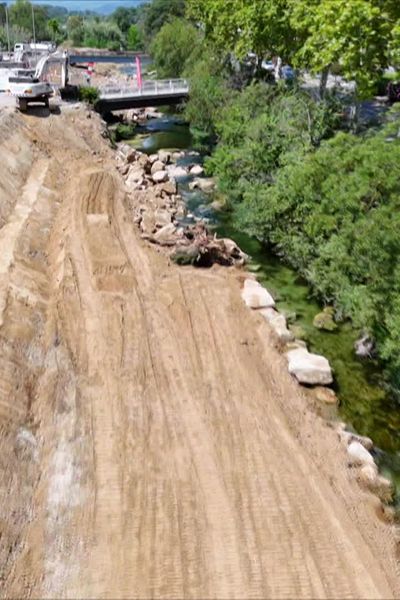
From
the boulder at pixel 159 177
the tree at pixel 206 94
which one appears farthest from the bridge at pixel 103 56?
the boulder at pixel 159 177

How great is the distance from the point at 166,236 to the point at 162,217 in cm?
291

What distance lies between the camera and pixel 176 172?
1475 inches

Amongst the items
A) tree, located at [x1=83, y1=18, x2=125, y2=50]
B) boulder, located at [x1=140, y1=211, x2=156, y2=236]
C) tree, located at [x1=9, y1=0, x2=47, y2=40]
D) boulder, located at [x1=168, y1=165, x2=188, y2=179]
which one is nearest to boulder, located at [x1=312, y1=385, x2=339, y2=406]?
boulder, located at [x1=140, y1=211, x2=156, y2=236]

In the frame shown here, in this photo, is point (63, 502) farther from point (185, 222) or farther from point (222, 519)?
point (185, 222)

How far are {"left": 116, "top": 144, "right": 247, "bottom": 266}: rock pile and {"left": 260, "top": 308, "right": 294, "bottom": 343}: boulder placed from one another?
4080 millimetres

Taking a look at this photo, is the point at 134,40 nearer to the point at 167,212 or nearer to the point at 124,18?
the point at 124,18

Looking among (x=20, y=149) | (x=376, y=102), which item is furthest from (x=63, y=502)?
(x=376, y=102)

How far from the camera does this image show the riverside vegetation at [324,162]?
49.7 feet

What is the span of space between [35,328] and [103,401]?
3.94 m

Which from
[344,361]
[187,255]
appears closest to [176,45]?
[187,255]

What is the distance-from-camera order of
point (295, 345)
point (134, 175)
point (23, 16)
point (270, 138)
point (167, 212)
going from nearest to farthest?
point (295, 345) → point (270, 138) → point (167, 212) → point (134, 175) → point (23, 16)

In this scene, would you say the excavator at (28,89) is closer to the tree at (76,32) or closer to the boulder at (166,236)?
the boulder at (166,236)

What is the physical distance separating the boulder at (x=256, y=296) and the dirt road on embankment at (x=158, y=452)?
1.66 ft

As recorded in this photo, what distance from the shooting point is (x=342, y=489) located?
12.7 metres
